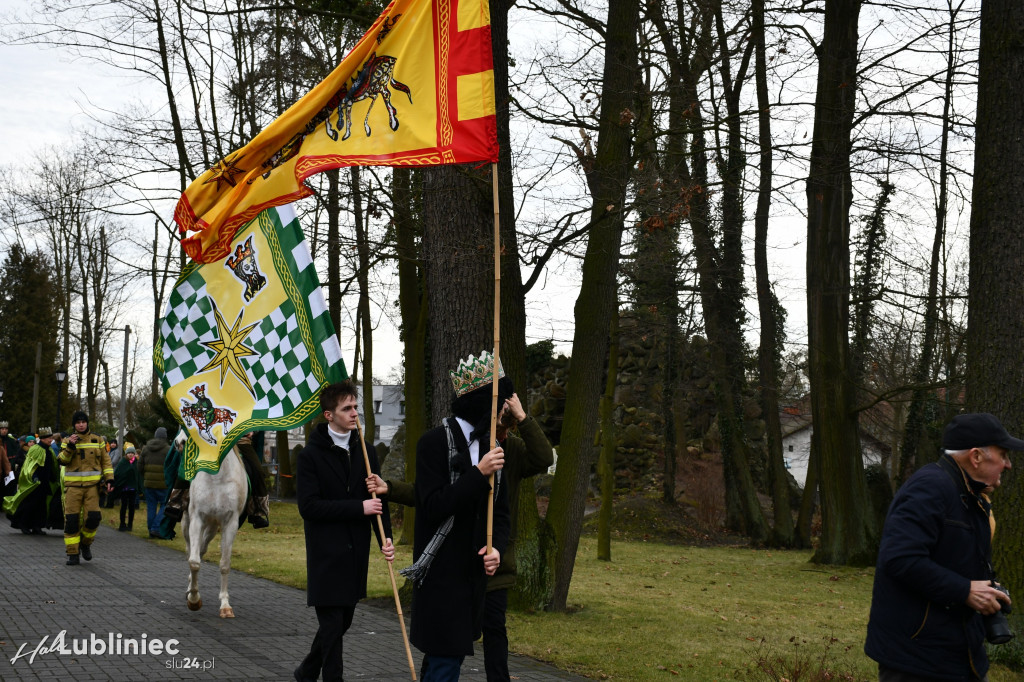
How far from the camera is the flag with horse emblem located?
289 inches

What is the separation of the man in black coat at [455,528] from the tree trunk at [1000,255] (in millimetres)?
5129

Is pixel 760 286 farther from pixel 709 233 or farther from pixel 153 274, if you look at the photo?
pixel 153 274

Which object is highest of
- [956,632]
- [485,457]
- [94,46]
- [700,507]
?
[94,46]

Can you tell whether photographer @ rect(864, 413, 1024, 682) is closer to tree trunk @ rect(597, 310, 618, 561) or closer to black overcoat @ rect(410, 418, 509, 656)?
black overcoat @ rect(410, 418, 509, 656)

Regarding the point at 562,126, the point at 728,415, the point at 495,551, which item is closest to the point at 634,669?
the point at 495,551

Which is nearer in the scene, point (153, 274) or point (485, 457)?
point (485, 457)

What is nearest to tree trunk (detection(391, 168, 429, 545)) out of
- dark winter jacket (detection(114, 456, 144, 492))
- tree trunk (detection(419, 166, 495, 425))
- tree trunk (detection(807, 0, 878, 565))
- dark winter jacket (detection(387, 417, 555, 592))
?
tree trunk (detection(807, 0, 878, 565))

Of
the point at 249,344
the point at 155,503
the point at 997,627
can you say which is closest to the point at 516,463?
the point at 249,344

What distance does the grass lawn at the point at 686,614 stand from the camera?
916 centimetres

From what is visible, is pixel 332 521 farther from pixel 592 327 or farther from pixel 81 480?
pixel 81 480

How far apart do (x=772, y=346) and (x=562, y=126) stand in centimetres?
1276

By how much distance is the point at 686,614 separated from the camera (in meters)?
12.6

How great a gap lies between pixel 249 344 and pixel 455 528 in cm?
251

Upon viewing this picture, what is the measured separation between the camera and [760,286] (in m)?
24.2
